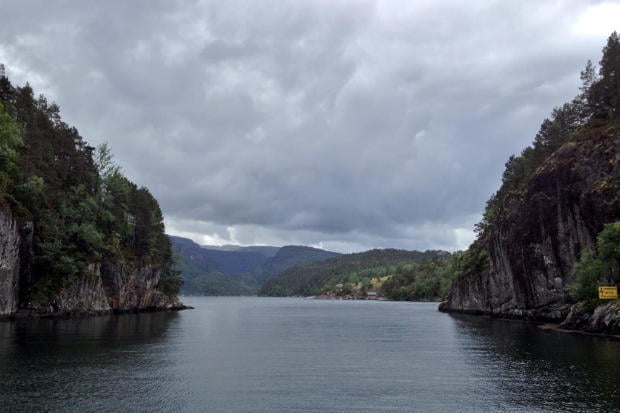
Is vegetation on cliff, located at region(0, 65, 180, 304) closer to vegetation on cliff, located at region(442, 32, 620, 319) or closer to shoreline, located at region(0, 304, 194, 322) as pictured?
shoreline, located at region(0, 304, 194, 322)

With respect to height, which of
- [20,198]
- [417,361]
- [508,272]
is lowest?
[417,361]

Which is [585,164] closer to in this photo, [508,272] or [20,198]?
[508,272]

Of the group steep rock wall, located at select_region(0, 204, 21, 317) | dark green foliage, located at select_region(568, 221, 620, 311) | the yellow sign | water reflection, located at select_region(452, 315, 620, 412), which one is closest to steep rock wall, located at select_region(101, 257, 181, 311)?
steep rock wall, located at select_region(0, 204, 21, 317)

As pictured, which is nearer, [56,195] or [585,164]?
[585,164]

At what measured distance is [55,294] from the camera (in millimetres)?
98688

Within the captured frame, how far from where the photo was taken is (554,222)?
90625mm

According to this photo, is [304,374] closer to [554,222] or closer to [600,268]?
[600,268]

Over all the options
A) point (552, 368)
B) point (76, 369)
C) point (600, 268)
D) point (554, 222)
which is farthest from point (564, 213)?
point (76, 369)

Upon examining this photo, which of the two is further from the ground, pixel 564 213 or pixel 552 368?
pixel 564 213

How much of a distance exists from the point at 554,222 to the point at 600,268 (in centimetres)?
2143

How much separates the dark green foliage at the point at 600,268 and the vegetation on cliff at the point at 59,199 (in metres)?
93.4

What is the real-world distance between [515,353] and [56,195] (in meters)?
97.2

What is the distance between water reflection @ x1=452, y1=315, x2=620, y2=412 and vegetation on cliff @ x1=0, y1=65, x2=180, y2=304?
261ft

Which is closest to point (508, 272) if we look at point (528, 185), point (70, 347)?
point (528, 185)
